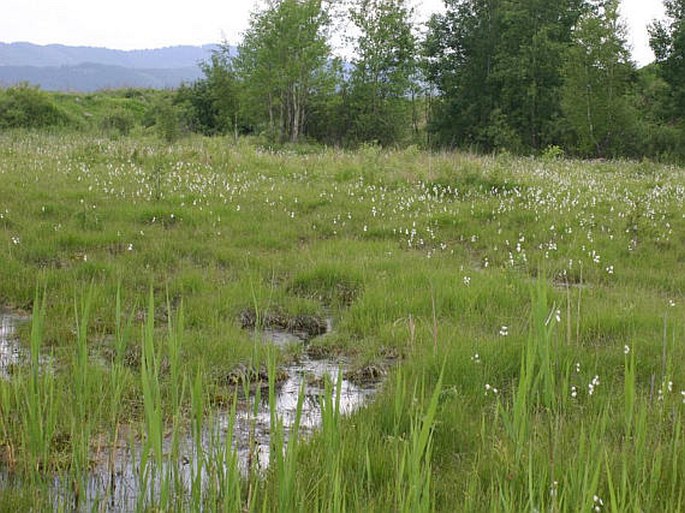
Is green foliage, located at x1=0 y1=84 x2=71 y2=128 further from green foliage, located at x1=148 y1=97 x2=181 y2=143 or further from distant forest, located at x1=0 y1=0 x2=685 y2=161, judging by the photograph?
green foliage, located at x1=148 y1=97 x2=181 y2=143

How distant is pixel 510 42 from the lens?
51.6 m

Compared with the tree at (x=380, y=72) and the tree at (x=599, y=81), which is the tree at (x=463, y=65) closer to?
the tree at (x=380, y=72)

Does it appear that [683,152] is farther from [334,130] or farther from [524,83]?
[334,130]

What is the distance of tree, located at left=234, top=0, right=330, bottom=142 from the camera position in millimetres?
45500

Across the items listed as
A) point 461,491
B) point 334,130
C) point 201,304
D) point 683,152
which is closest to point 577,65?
point 683,152

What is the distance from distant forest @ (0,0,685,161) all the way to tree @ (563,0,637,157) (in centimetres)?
9

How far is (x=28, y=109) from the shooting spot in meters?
40.9

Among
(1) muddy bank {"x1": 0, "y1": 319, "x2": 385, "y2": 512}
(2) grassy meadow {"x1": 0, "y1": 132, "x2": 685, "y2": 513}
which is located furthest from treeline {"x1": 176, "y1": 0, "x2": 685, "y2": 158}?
(1) muddy bank {"x1": 0, "y1": 319, "x2": 385, "y2": 512}

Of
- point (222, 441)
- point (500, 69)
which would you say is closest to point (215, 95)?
point (500, 69)

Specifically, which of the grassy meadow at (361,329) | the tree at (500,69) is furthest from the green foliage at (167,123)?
the tree at (500,69)

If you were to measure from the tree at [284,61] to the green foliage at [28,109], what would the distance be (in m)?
13.4

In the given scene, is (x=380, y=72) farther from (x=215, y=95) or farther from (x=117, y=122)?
(x=117, y=122)

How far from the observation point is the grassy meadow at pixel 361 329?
2.95m

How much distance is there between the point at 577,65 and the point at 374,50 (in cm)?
1705
